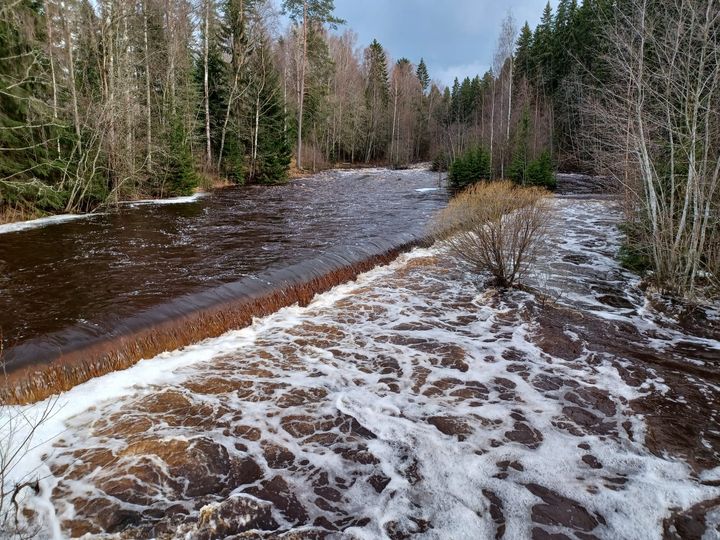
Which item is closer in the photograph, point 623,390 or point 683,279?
point 623,390

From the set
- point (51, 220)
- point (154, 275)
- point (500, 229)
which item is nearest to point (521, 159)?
point (500, 229)

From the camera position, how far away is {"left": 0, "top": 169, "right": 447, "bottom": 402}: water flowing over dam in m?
5.45

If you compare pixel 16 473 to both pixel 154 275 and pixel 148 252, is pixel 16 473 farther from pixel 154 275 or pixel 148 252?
pixel 148 252

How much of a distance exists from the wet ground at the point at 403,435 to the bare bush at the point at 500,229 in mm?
1816

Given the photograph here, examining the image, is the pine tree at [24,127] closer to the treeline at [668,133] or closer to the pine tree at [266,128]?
the treeline at [668,133]

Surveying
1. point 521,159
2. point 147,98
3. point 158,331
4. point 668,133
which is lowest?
point 158,331

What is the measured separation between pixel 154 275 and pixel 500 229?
6.97 meters

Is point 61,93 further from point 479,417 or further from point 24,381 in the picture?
point 479,417

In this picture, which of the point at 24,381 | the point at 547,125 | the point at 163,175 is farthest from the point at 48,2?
the point at 547,125

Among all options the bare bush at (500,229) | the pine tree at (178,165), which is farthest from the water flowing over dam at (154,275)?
the pine tree at (178,165)

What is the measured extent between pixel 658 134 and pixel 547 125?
3323 cm

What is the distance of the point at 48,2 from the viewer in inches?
554

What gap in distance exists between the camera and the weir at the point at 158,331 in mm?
4918

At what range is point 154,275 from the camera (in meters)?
8.20
